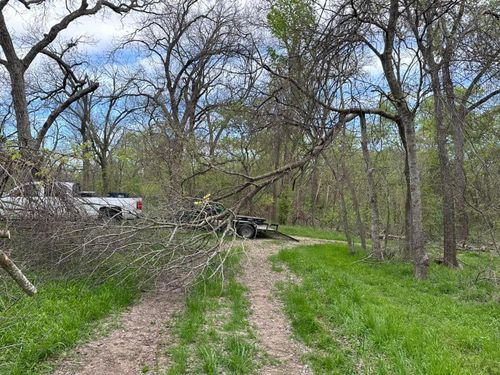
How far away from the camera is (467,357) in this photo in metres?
4.31

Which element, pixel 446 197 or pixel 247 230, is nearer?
pixel 446 197

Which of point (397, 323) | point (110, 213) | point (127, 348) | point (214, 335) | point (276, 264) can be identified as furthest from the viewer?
point (276, 264)

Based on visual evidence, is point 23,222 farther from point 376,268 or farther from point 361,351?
point 376,268

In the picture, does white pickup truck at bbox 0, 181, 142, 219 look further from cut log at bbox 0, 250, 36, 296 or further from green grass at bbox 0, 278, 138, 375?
cut log at bbox 0, 250, 36, 296

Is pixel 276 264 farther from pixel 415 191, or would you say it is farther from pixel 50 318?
pixel 50 318

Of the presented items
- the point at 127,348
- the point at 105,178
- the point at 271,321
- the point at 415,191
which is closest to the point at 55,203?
the point at 127,348

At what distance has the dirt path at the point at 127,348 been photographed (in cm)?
419

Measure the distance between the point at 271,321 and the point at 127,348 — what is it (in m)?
2.05

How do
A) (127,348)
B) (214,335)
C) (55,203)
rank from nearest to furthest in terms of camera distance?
(127,348) → (214,335) → (55,203)

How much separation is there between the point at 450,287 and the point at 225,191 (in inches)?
221

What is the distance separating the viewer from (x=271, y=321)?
593 centimetres

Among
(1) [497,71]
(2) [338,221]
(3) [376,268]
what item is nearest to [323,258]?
(3) [376,268]

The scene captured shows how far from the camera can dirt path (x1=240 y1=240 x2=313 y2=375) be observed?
14.5 feet

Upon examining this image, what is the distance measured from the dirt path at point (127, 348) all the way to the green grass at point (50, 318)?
0.20 metres
